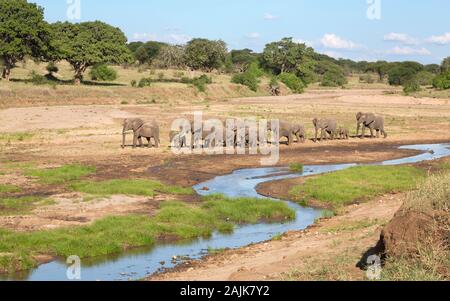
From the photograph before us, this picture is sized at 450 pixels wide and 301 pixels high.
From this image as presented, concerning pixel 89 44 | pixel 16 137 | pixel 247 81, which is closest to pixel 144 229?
pixel 16 137

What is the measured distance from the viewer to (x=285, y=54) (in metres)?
100

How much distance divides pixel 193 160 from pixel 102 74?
41.8m

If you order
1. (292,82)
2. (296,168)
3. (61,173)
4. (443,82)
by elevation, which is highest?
(292,82)

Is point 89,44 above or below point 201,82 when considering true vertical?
above

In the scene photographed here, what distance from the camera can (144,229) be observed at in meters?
15.0

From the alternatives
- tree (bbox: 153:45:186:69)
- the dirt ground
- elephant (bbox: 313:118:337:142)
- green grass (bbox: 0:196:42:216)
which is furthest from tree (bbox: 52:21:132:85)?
green grass (bbox: 0:196:42:216)

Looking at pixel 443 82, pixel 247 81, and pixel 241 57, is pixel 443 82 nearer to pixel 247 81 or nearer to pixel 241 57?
pixel 247 81

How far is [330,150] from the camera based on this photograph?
29.8 meters

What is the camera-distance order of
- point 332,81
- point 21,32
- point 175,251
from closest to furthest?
1. point 175,251
2. point 21,32
3. point 332,81

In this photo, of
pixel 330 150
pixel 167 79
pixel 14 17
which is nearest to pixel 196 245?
pixel 330 150

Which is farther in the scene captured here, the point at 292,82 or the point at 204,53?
the point at 204,53

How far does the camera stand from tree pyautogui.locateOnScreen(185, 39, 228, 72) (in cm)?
8794

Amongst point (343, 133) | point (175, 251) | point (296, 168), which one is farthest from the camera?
point (343, 133)

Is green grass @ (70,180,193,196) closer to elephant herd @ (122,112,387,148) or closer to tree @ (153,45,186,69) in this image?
elephant herd @ (122,112,387,148)
